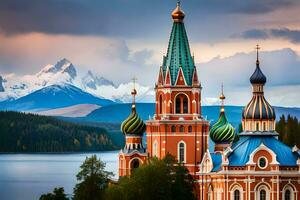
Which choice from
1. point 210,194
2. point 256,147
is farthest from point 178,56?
point 256,147

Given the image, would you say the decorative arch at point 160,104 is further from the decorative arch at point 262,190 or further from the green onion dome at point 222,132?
the decorative arch at point 262,190

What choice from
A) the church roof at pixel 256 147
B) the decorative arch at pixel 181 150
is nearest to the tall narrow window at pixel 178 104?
the decorative arch at pixel 181 150

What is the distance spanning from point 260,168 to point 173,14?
14.9 meters

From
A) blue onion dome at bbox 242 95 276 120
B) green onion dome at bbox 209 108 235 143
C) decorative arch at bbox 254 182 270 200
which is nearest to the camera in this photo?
decorative arch at bbox 254 182 270 200

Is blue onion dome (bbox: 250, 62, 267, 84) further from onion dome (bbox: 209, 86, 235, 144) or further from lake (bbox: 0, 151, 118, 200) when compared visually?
lake (bbox: 0, 151, 118, 200)

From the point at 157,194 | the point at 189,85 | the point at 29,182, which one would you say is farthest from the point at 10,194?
the point at 157,194

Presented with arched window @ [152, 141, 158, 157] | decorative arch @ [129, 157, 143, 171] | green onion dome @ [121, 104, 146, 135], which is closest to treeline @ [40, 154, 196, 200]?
arched window @ [152, 141, 158, 157]

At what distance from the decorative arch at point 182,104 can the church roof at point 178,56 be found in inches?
39.2

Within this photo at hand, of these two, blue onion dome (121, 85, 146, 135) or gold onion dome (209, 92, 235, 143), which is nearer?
gold onion dome (209, 92, 235, 143)

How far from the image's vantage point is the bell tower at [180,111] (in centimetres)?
8112

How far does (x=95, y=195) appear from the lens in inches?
2842

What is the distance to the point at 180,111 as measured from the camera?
268 feet

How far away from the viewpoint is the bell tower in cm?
8112

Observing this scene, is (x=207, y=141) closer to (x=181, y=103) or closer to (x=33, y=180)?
(x=181, y=103)
